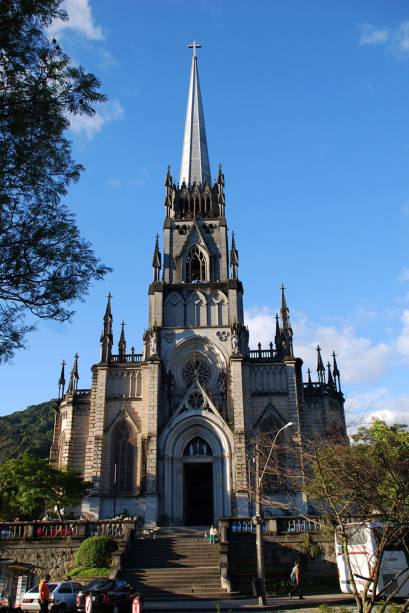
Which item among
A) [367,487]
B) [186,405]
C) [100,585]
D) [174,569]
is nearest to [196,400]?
[186,405]

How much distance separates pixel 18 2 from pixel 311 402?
33.4m

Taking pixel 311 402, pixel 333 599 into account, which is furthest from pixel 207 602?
pixel 311 402

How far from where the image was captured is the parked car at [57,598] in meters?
18.8

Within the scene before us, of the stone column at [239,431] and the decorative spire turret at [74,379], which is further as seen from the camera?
the decorative spire turret at [74,379]

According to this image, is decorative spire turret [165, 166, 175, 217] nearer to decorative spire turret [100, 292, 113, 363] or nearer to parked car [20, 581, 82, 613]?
decorative spire turret [100, 292, 113, 363]

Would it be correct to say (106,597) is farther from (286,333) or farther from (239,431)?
(286,333)

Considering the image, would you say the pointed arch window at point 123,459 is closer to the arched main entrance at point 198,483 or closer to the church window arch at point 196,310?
the arched main entrance at point 198,483

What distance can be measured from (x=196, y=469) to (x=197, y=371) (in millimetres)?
6405

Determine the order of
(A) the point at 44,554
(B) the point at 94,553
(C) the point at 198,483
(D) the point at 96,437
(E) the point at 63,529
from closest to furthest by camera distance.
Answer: (B) the point at 94,553, (A) the point at 44,554, (E) the point at 63,529, (D) the point at 96,437, (C) the point at 198,483

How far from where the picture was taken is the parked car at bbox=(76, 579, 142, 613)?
18.3 m

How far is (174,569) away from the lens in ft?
79.6

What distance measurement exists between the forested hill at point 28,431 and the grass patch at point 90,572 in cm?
4062

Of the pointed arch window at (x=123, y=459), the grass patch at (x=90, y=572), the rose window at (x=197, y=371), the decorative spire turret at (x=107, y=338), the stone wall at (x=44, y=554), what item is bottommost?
the grass patch at (x=90, y=572)

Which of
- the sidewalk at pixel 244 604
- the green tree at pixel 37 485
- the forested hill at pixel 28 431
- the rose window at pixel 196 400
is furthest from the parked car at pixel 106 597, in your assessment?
the forested hill at pixel 28 431
